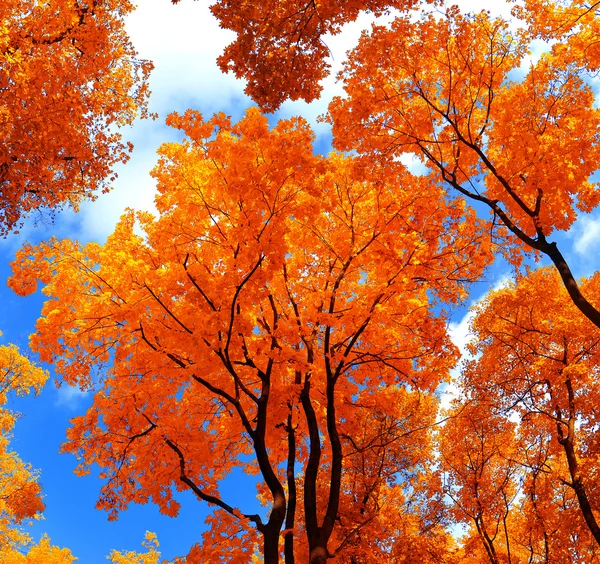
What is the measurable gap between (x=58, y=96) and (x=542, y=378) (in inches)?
511

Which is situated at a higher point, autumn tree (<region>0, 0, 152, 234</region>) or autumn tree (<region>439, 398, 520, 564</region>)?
autumn tree (<region>0, 0, 152, 234</region>)

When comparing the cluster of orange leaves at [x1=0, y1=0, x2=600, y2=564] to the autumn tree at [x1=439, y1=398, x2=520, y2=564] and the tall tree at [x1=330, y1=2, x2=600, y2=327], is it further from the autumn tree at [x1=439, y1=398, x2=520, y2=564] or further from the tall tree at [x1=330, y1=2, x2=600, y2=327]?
the autumn tree at [x1=439, y1=398, x2=520, y2=564]

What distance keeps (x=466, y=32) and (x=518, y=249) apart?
3832 mm

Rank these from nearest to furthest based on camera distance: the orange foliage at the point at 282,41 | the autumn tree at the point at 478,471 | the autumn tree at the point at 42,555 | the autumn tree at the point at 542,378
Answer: the orange foliage at the point at 282,41, the autumn tree at the point at 542,378, the autumn tree at the point at 478,471, the autumn tree at the point at 42,555

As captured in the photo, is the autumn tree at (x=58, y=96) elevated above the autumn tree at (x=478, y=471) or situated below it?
above

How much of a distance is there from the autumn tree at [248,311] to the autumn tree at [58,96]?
1.39 metres

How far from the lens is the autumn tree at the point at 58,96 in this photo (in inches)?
316

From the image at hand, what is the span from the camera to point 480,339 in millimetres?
14656

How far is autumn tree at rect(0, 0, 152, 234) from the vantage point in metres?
8.02

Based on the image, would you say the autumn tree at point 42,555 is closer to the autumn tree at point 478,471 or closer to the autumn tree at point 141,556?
the autumn tree at point 141,556

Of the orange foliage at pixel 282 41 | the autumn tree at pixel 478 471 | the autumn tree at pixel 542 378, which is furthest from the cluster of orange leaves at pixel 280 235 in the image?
the autumn tree at pixel 478 471

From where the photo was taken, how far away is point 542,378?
517 inches

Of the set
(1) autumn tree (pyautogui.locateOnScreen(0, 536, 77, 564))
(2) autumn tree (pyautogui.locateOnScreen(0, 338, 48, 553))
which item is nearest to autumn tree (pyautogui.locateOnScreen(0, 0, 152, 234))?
(2) autumn tree (pyautogui.locateOnScreen(0, 338, 48, 553))

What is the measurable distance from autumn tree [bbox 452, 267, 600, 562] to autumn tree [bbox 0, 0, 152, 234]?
10474 mm
